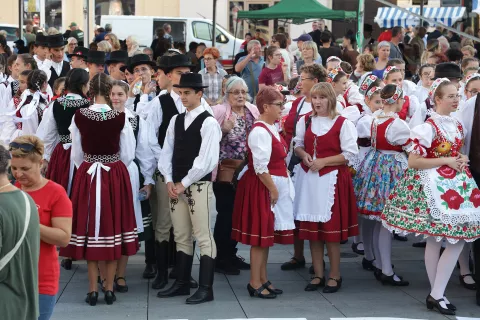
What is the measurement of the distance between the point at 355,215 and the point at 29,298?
378cm

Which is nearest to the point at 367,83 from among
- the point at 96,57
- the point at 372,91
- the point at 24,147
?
the point at 372,91

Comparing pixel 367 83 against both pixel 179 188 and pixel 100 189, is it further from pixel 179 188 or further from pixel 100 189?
pixel 100 189

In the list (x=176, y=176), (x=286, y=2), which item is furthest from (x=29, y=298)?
(x=286, y=2)

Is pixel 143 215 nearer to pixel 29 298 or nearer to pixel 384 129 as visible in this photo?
pixel 384 129

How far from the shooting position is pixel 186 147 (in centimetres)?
690

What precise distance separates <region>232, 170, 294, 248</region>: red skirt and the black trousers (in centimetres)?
84

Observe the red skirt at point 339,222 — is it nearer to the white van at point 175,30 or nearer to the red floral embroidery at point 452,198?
the red floral embroidery at point 452,198

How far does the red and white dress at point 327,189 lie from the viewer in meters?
7.23

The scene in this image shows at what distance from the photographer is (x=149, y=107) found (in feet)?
25.2

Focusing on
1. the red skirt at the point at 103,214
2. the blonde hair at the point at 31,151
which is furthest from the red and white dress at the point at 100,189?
the blonde hair at the point at 31,151

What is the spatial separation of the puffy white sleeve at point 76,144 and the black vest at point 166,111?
33.4 inches

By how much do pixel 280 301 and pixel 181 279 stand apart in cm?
83

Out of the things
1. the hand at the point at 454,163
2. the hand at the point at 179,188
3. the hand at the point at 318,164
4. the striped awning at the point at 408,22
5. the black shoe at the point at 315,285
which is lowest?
the black shoe at the point at 315,285

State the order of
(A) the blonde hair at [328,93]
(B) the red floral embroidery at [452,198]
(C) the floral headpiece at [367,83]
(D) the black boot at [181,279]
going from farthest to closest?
(C) the floral headpiece at [367,83] → (A) the blonde hair at [328,93] → (D) the black boot at [181,279] → (B) the red floral embroidery at [452,198]
